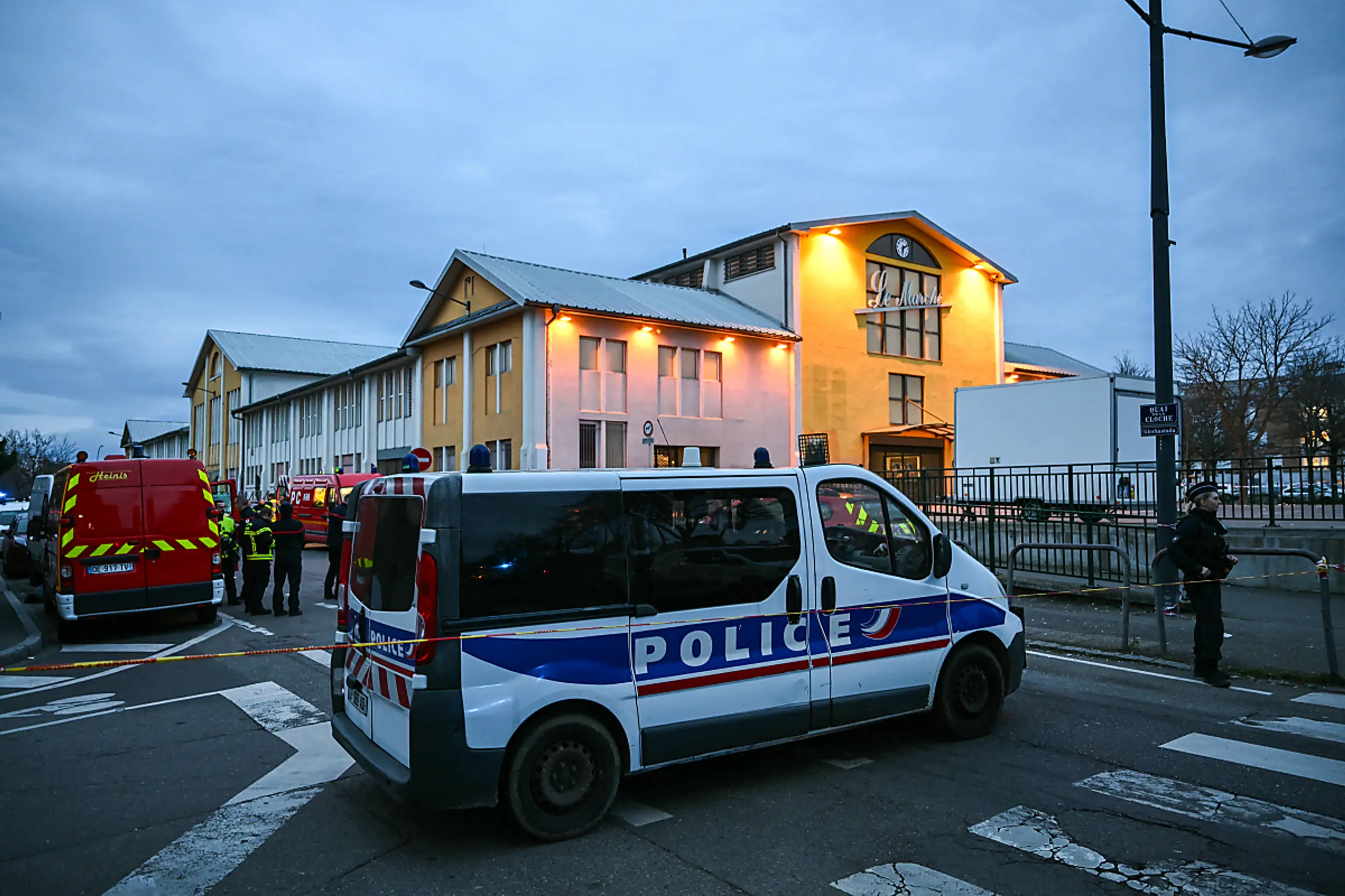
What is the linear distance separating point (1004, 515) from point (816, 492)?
12.1 meters

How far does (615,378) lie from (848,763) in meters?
24.8

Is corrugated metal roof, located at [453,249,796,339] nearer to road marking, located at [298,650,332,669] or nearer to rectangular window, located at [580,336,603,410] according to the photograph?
rectangular window, located at [580,336,603,410]

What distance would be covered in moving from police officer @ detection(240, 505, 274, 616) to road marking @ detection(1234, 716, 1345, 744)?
41.7ft

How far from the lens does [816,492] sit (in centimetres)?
592

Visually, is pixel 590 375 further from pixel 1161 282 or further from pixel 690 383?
pixel 1161 282

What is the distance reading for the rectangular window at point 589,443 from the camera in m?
29.9

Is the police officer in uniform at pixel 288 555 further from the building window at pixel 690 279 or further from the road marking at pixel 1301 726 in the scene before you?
the building window at pixel 690 279

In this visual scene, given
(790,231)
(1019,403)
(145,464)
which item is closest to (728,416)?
(790,231)

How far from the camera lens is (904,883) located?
13.7 ft

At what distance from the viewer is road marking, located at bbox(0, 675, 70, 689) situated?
9133 millimetres

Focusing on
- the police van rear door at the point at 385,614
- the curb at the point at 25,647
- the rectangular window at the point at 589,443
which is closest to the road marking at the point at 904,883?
the police van rear door at the point at 385,614

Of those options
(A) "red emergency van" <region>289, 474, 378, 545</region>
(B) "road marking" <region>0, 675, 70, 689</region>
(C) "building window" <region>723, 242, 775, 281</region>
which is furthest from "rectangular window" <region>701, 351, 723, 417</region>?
(B) "road marking" <region>0, 675, 70, 689</region>

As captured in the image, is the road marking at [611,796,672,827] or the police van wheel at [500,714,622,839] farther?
the road marking at [611,796,672,827]

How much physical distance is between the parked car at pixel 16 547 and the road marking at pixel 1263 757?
23.2 meters
